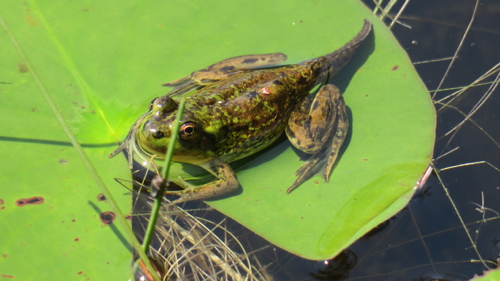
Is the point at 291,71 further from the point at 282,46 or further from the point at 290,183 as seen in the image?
the point at 290,183

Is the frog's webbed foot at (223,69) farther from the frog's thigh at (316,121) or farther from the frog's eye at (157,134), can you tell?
the frog's eye at (157,134)

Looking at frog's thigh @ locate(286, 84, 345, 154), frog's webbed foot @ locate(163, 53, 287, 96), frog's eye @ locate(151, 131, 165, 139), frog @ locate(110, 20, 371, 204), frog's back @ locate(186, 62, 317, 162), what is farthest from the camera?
frog's webbed foot @ locate(163, 53, 287, 96)

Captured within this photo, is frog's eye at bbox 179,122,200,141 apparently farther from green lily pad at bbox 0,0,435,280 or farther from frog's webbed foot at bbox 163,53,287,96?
frog's webbed foot at bbox 163,53,287,96

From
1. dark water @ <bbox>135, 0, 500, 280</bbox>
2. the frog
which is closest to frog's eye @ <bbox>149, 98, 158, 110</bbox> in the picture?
the frog

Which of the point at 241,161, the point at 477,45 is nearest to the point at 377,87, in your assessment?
the point at 241,161

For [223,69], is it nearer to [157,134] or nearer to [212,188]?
[157,134]

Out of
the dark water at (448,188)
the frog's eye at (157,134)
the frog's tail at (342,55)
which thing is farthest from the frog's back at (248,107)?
the dark water at (448,188)
